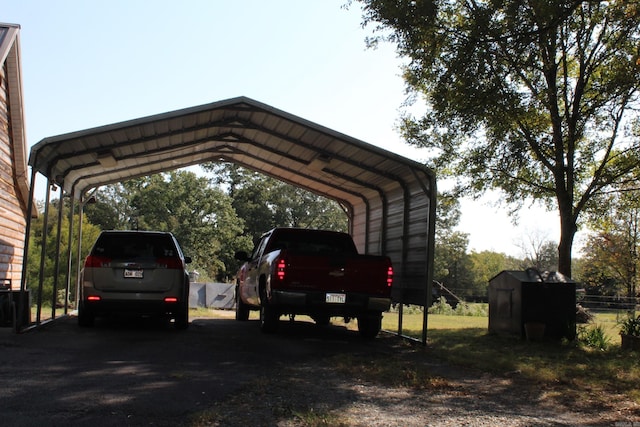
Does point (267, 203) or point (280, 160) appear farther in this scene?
point (267, 203)

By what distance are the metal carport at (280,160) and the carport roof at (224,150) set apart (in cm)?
2

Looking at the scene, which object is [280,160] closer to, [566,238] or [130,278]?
[130,278]

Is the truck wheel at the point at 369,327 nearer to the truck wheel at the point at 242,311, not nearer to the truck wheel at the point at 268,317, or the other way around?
the truck wheel at the point at 268,317

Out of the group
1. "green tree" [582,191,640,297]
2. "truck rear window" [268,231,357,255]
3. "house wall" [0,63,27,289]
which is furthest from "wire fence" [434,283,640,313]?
"house wall" [0,63,27,289]

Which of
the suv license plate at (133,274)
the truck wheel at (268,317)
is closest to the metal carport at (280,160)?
the suv license plate at (133,274)

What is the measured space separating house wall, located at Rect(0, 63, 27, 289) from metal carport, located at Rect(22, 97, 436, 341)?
186cm

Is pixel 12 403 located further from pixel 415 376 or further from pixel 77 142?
pixel 77 142

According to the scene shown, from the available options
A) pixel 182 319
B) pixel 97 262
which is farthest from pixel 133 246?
pixel 182 319

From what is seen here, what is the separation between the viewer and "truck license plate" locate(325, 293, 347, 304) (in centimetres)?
1059

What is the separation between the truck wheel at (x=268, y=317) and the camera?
11211 millimetres

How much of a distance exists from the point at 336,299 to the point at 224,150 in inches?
311

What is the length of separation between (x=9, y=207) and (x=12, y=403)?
530 inches

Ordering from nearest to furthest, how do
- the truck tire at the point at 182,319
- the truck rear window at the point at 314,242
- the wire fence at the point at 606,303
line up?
the truck tire at the point at 182,319 → the truck rear window at the point at 314,242 → the wire fence at the point at 606,303

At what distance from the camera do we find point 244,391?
6.04 meters
